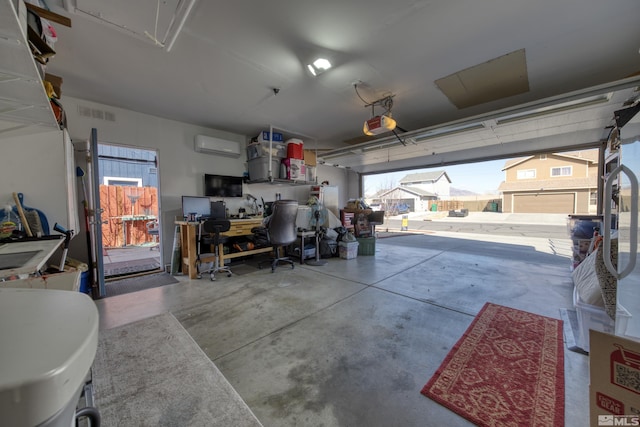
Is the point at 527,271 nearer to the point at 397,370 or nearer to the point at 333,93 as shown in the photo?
the point at 397,370

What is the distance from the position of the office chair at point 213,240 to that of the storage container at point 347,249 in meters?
2.21

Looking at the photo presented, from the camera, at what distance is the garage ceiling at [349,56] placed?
74.5 inches

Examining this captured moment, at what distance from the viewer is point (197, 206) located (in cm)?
416

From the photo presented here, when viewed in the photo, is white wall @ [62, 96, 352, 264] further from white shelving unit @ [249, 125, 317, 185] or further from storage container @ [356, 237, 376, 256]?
storage container @ [356, 237, 376, 256]

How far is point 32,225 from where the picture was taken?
2.21 m

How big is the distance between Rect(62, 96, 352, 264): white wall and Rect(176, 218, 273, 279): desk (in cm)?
49

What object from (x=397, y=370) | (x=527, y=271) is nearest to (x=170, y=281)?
(x=397, y=370)

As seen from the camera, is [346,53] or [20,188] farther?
[346,53]

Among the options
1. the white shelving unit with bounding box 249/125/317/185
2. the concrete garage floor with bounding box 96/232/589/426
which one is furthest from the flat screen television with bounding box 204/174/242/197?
the concrete garage floor with bounding box 96/232/589/426

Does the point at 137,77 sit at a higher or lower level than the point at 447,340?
higher

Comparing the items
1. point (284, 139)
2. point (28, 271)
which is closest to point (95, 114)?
point (284, 139)

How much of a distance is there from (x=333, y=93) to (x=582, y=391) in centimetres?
356

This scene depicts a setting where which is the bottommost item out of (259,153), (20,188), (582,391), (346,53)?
(582,391)

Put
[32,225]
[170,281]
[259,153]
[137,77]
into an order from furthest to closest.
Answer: [259,153] < [170,281] < [137,77] < [32,225]
